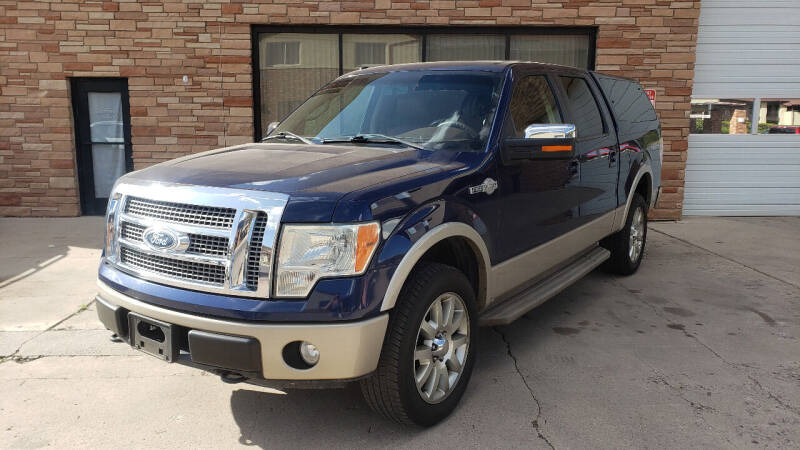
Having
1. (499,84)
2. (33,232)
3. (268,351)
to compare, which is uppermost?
(499,84)

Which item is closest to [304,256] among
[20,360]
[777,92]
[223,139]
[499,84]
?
[499,84]

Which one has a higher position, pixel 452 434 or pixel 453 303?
pixel 453 303

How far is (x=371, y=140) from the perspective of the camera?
Result: 3.73 meters

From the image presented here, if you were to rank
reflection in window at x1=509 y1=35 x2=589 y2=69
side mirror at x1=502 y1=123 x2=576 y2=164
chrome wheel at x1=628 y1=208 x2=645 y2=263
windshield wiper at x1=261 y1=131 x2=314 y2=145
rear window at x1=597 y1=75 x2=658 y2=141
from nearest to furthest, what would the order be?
Result: side mirror at x1=502 y1=123 x2=576 y2=164 → windshield wiper at x1=261 y1=131 x2=314 y2=145 → rear window at x1=597 y1=75 x2=658 y2=141 → chrome wheel at x1=628 y1=208 x2=645 y2=263 → reflection in window at x1=509 y1=35 x2=589 y2=69

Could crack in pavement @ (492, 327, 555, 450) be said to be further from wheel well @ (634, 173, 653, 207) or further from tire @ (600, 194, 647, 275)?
wheel well @ (634, 173, 653, 207)

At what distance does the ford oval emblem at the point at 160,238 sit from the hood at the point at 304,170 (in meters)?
0.25

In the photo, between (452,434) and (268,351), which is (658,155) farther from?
(268,351)

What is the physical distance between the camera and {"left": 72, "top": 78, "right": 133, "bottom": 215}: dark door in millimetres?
9492

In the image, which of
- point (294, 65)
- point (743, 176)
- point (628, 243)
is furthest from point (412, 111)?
point (743, 176)

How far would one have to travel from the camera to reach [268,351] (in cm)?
258

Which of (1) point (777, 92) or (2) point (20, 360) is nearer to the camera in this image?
(2) point (20, 360)

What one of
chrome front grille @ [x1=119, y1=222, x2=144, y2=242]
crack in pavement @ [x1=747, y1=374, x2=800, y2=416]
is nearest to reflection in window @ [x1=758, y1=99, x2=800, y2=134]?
crack in pavement @ [x1=747, y1=374, x2=800, y2=416]

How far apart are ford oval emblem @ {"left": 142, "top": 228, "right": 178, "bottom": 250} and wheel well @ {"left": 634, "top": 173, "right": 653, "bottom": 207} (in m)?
4.83

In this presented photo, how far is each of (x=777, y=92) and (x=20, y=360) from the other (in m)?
10.9
